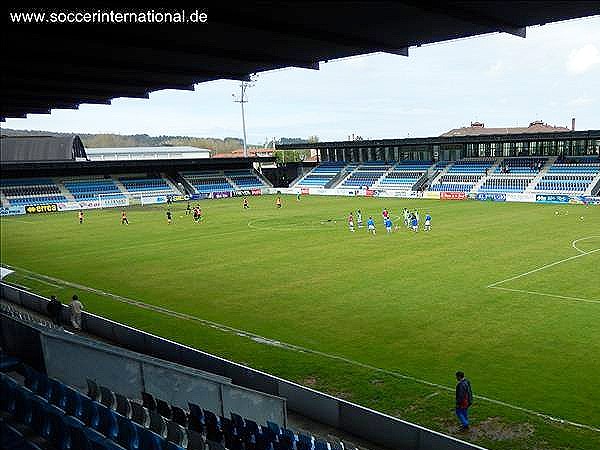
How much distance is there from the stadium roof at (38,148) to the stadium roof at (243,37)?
239 ft

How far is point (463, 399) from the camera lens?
1070 centimetres

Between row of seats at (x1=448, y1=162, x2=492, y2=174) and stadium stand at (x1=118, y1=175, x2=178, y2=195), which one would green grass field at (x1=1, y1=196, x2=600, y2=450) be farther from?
stadium stand at (x1=118, y1=175, x2=178, y2=195)

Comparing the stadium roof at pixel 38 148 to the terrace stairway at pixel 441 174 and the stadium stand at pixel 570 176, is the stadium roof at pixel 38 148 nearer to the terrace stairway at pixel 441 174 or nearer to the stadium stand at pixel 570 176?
the terrace stairway at pixel 441 174

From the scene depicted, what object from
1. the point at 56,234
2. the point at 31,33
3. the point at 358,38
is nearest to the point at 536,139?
the point at 56,234

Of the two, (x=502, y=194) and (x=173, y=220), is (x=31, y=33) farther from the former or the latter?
(x=502, y=194)

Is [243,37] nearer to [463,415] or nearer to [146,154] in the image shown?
[463,415]

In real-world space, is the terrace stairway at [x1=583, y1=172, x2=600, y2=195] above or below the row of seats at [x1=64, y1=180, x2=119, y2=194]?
below

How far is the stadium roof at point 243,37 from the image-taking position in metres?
9.32

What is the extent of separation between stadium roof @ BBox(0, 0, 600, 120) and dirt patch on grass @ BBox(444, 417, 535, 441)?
786cm

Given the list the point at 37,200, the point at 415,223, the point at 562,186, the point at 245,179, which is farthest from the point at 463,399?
the point at 245,179

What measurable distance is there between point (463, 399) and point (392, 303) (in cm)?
927

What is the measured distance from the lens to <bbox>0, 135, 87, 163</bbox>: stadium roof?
269 feet

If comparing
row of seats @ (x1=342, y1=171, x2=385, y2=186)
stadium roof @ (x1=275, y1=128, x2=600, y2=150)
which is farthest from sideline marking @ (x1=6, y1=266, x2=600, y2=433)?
row of seats @ (x1=342, y1=171, x2=385, y2=186)

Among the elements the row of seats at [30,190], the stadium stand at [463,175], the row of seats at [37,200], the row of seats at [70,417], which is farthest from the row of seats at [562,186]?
the row of seats at [30,190]
